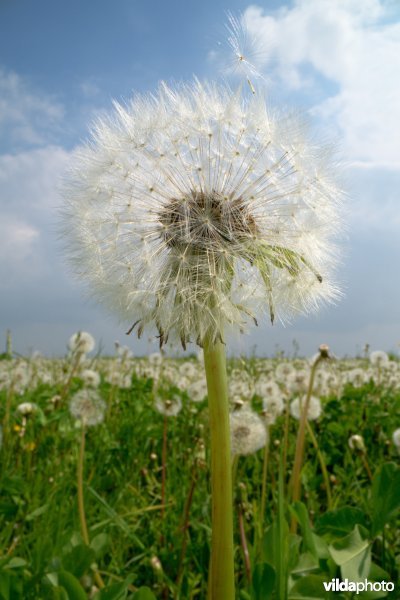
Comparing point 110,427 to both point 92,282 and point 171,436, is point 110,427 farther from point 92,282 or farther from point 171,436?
point 92,282

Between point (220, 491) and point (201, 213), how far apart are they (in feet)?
2.98

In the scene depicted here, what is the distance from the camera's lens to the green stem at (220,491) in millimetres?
1663

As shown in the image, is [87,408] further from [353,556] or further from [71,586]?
[353,556]

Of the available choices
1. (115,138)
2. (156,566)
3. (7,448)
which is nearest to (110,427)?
(7,448)

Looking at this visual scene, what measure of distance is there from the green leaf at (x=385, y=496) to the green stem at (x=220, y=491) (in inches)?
16.9

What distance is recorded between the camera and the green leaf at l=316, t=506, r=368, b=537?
184 cm

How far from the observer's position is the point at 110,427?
4.55 metres

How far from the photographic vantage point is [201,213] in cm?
205

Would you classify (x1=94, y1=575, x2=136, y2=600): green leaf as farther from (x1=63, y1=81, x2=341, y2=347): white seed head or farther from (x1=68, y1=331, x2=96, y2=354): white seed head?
(x1=68, y1=331, x2=96, y2=354): white seed head

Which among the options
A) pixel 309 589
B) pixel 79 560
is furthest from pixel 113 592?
Result: pixel 309 589

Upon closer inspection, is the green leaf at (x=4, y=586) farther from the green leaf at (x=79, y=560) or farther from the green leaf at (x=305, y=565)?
the green leaf at (x=305, y=565)

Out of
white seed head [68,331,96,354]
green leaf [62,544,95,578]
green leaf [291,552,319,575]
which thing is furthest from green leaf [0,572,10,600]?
white seed head [68,331,96,354]

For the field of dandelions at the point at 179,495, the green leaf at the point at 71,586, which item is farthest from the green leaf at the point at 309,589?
the green leaf at the point at 71,586

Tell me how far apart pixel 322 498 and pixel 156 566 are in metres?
1.61
